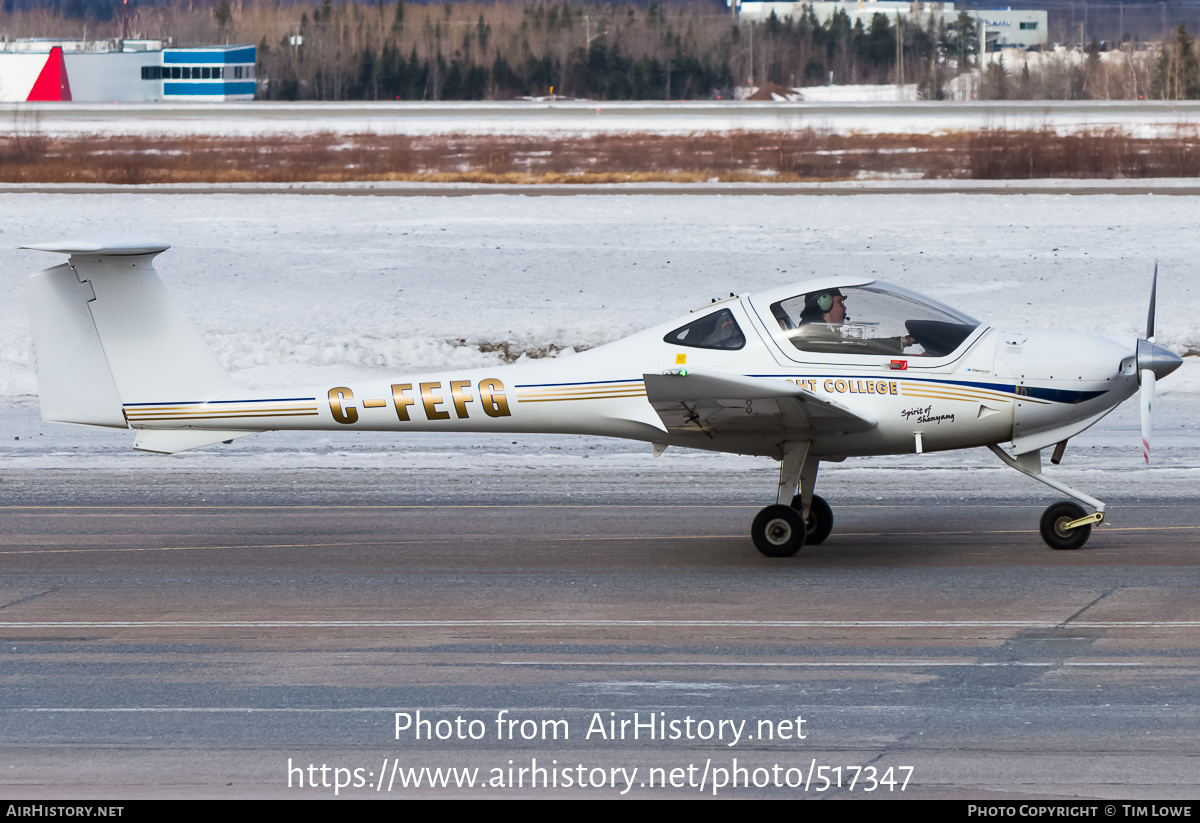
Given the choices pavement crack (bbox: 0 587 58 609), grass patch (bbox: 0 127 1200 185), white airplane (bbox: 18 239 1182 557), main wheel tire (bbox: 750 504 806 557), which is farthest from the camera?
grass patch (bbox: 0 127 1200 185)

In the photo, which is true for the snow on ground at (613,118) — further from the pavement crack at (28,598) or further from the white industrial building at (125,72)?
the pavement crack at (28,598)

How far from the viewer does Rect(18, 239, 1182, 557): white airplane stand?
36.3 ft

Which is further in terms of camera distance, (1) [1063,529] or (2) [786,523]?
(1) [1063,529]

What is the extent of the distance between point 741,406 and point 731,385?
49 centimetres

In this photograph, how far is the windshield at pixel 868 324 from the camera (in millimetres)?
11227

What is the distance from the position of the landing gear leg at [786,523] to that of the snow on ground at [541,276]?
152 inches

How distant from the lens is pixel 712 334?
11.5 meters

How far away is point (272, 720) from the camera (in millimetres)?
8016

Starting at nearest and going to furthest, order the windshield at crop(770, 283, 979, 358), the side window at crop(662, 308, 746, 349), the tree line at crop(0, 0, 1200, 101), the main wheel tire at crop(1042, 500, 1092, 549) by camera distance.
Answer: the windshield at crop(770, 283, 979, 358), the side window at crop(662, 308, 746, 349), the main wheel tire at crop(1042, 500, 1092, 549), the tree line at crop(0, 0, 1200, 101)

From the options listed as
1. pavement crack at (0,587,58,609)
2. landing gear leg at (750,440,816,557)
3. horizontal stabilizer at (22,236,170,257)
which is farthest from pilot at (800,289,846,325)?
pavement crack at (0,587,58,609)

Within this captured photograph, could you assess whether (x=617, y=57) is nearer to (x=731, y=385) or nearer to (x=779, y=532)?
(x=779, y=532)

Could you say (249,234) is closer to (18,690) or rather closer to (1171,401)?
(1171,401)

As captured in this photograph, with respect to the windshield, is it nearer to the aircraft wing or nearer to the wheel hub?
the aircraft wing

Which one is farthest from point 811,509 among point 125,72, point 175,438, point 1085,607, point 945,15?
point 945,15
